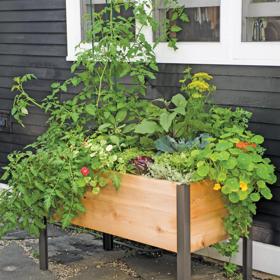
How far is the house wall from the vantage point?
418 cm

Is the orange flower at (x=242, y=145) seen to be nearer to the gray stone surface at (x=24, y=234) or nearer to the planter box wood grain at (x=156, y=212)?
the planter box wood grain at (x=156, y=212)

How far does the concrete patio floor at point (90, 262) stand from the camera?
14.4 ft

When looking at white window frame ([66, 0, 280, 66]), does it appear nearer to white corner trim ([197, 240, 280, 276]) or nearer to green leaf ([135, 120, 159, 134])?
green leaf ([135, 120, 159, 134])

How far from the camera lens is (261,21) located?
4.19 m

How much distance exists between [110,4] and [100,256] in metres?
1.73

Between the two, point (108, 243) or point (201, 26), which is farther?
point (108, 243)

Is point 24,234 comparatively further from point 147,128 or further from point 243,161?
point 243,161

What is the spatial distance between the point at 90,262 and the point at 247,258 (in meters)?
1.14

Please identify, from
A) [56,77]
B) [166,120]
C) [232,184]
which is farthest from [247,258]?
[56,77]

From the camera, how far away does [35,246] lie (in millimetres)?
4988

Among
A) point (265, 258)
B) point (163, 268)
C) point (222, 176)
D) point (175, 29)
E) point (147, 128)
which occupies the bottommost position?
point (163, 268)

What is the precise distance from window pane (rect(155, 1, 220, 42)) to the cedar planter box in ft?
3.94

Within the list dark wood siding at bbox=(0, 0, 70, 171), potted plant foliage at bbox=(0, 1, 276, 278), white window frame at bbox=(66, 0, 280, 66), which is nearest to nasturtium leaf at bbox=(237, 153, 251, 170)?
potted plant foliage at bbox=(0, 1, 276, 278)

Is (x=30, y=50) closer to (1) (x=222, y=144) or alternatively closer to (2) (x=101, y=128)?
(2) (x=101, y=128)
